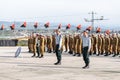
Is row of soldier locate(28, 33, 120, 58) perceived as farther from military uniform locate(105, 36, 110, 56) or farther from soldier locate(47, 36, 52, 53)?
soldier locate(47, 36, 52, 53)

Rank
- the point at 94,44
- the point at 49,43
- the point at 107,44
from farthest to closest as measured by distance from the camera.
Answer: the point at 49,43, the point at 94,44, the point at 107,44

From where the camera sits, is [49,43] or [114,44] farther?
[49,43]

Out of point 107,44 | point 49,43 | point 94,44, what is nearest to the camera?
point 107,44

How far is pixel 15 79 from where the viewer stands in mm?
13070

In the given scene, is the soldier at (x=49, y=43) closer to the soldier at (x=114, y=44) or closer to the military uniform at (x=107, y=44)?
the military uniform at (x=107, y=44)

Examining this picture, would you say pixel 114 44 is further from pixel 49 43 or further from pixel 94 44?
pixel 49 43

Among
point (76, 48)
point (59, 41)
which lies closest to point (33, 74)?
point (59, 41)

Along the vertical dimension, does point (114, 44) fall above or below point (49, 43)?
above

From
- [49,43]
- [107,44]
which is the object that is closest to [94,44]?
[107,44]

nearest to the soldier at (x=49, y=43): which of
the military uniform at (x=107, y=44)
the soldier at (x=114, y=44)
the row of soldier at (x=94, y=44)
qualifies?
the row of soldier at (x=94, y=44)

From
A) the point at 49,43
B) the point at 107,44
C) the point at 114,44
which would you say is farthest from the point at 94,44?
the point at 49,43

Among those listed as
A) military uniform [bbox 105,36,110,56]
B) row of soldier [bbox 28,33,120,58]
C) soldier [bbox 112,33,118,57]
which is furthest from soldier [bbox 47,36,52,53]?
soldier [bbox 112,33,118,57]

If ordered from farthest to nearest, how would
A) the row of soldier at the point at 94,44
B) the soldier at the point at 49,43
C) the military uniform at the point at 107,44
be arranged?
1. the soldier at the point at 49,43
2. the military uniform at the point at 107,44
3. the row of soldier at the point at 94,44

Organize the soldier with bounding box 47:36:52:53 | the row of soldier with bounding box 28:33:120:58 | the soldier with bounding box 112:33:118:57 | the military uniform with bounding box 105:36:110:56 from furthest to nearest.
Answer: the soldier with bounding box 47:36:52:53, the military uniform with bounding box 105:36:110:56, the soldier with bounding box 112:33:118:57, the row of soldier with bounding box 28:33:120:58
